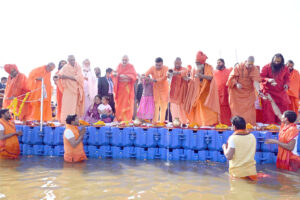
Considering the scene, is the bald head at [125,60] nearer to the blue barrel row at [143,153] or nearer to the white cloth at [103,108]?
the white cloth at [103,108]

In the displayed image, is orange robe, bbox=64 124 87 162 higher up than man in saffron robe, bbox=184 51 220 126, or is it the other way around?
man in saffron robe, bbox=184 51 220 126

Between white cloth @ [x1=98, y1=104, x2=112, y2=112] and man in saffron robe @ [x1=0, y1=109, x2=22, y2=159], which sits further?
white cloth @ [x1=98, y1=104, x2=112, y2=112]

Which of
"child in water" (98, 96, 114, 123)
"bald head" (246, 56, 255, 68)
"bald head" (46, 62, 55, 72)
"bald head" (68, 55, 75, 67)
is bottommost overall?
"child in water" (98, 96, 114, 123)

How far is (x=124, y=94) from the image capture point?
764 centimetres

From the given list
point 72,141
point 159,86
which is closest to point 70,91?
point 72,141

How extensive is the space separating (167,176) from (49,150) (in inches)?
121

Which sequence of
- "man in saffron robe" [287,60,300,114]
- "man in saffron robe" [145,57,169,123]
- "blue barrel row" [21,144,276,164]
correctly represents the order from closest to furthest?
"blue barrel row" [21,144,276,164] → "man in saffron robe" [287,60,300,114] → "man in saffron robe" [145,57,169,123]

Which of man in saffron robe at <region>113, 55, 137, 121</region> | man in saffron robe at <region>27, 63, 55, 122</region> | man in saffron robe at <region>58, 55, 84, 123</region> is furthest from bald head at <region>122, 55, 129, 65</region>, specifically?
man in saffron robe at <region>27, 63, 55, 122</region>

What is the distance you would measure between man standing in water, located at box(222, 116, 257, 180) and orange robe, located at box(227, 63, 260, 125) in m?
2.39

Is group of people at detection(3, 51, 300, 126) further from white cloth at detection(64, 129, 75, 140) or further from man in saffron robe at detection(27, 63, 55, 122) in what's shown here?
white cloth at detection(64, 129, 75, 140)

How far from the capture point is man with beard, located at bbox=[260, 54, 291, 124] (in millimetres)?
6449

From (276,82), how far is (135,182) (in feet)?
14.0

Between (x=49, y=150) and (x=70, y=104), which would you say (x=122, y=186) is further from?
(x=70, y=104)

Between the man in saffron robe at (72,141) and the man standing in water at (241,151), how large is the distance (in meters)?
2.87
